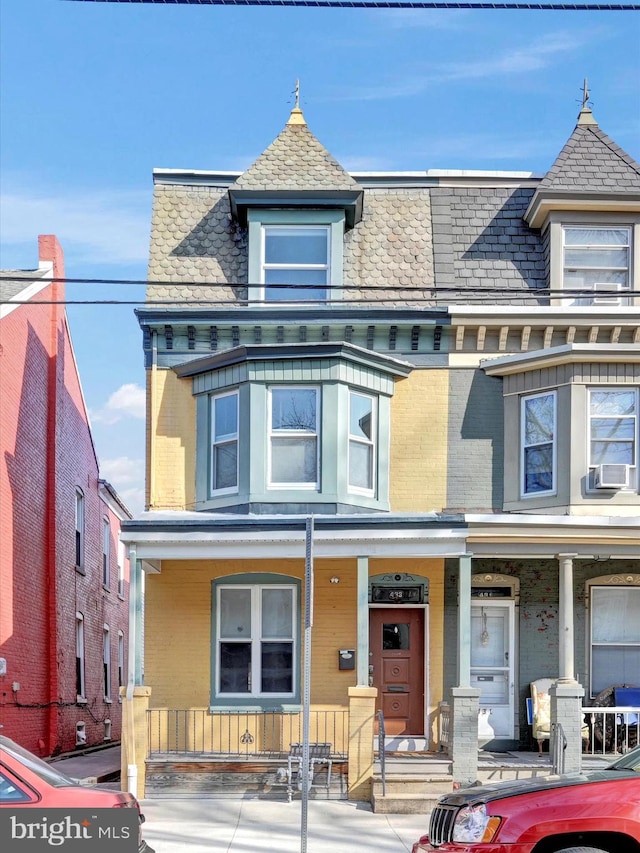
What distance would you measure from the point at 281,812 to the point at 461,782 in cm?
254

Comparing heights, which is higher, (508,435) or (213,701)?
(508,435)

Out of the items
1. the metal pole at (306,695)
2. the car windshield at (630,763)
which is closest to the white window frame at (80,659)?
the metal pole at (306,695)

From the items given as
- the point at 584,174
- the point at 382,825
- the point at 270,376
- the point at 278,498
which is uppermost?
the point at 584,174

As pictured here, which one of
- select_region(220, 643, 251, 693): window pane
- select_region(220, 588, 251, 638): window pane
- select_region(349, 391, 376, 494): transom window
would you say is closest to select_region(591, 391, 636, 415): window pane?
select_region(349, 391, 376, 494): transom window

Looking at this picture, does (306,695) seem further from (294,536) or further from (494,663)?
(494,663)

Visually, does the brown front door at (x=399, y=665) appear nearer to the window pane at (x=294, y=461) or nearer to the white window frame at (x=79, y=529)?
the window pane at (x=294, y=461)

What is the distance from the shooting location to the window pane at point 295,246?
62.2 ft

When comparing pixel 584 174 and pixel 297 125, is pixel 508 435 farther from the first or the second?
pixel 297 125

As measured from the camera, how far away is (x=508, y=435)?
18.4 metres

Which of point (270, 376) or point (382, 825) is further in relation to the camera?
point (270, 376)

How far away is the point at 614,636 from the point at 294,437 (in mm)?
5979

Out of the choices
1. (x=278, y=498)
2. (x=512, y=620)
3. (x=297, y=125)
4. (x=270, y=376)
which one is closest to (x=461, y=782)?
(x=512, y=620)

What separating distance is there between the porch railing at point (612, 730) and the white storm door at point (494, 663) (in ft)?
4.44

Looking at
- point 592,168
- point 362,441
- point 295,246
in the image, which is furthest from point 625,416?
point 295,246
